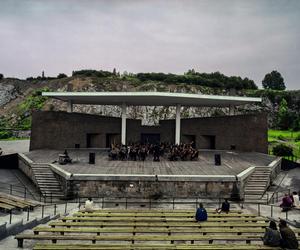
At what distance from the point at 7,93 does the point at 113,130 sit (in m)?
49.0

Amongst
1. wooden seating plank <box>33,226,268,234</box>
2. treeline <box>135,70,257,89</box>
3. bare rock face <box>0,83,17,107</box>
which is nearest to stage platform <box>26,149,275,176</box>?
wooden seating plank <box>33,226,268,234</box>

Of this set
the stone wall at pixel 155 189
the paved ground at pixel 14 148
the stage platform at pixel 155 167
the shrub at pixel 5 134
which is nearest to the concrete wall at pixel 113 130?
the paved ground at pixel 14 148

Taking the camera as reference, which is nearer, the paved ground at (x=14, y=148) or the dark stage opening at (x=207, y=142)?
the paved ground at (x=14, y=148)

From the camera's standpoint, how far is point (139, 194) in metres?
16.2

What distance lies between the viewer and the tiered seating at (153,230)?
6.99 m

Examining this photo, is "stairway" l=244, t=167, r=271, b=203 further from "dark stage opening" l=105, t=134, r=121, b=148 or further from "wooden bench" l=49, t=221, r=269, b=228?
"dark stage opening" l=105, t=134, r=121, b=148

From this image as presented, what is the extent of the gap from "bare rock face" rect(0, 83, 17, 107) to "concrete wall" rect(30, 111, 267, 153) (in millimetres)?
45231

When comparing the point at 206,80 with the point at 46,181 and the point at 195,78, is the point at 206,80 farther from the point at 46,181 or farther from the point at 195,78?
the point at 46,181

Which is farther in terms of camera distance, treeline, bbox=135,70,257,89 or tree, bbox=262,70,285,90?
tree, bbox=262,70,285,90

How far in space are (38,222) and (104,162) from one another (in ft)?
34.9

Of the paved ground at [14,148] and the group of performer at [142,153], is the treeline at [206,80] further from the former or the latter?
the group of performer at [142,153]

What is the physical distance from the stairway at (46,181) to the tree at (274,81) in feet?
277

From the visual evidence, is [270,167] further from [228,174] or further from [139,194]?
[139,194]

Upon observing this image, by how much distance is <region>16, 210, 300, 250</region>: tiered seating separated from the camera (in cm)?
699
